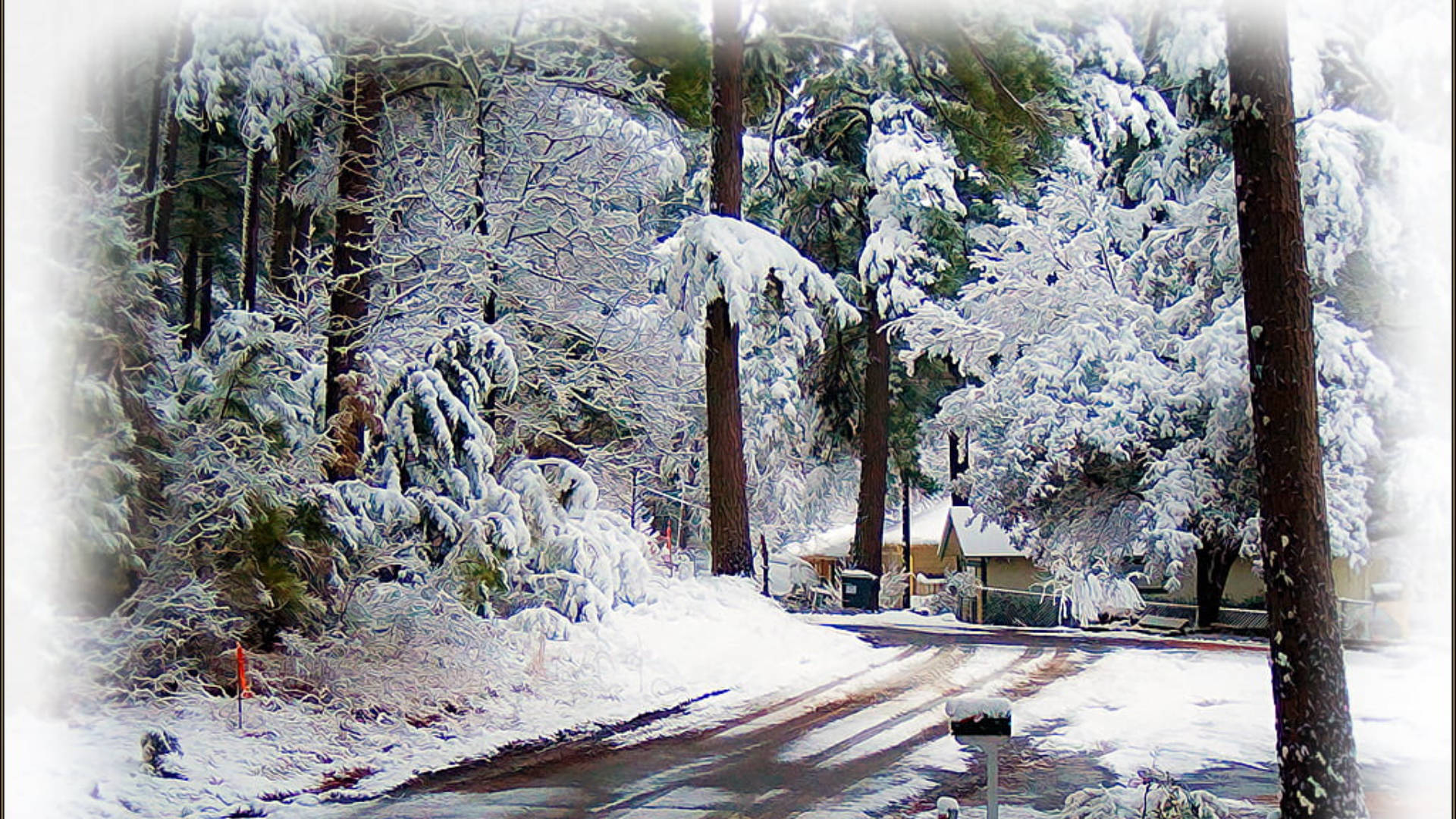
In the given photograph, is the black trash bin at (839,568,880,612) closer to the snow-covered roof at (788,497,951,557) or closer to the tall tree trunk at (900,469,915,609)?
the tall tree trunk at (900,469,915,609)

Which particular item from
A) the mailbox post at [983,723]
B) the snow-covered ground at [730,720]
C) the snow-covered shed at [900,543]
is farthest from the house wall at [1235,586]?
the snow-covered shed at [900,543]

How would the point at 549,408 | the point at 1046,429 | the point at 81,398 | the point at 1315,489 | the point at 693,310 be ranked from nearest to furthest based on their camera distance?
the point at 1315,489 < the point at 81,398 < the point at 549,408 < the point at 693,310 < the point at 1046,429

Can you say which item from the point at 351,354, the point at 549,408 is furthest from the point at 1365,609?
the point at 351,354

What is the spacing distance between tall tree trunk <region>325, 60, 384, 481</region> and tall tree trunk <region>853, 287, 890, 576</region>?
9509 millimetres

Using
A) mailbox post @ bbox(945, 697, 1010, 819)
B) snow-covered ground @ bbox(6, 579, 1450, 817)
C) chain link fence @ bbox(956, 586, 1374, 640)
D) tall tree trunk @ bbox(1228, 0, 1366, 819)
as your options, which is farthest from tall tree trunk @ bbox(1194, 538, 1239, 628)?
mailbox post @ bbox(945, 697, 1010, 819)

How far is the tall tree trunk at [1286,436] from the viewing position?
4586 mm

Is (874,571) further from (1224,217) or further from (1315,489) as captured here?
(1315,489)

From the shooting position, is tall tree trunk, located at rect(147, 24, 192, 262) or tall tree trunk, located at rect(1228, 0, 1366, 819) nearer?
tall tree trunk, located at rect(1228, 0, 1366, 819)

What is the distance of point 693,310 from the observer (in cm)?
1048

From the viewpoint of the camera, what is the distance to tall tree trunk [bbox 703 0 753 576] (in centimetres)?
1111

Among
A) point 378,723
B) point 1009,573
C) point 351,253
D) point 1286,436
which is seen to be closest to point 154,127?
point 351,253

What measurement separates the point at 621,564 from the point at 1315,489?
515cm

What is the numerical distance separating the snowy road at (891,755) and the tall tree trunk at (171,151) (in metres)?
3.75

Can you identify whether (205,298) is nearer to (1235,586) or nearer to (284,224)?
(284,224)
